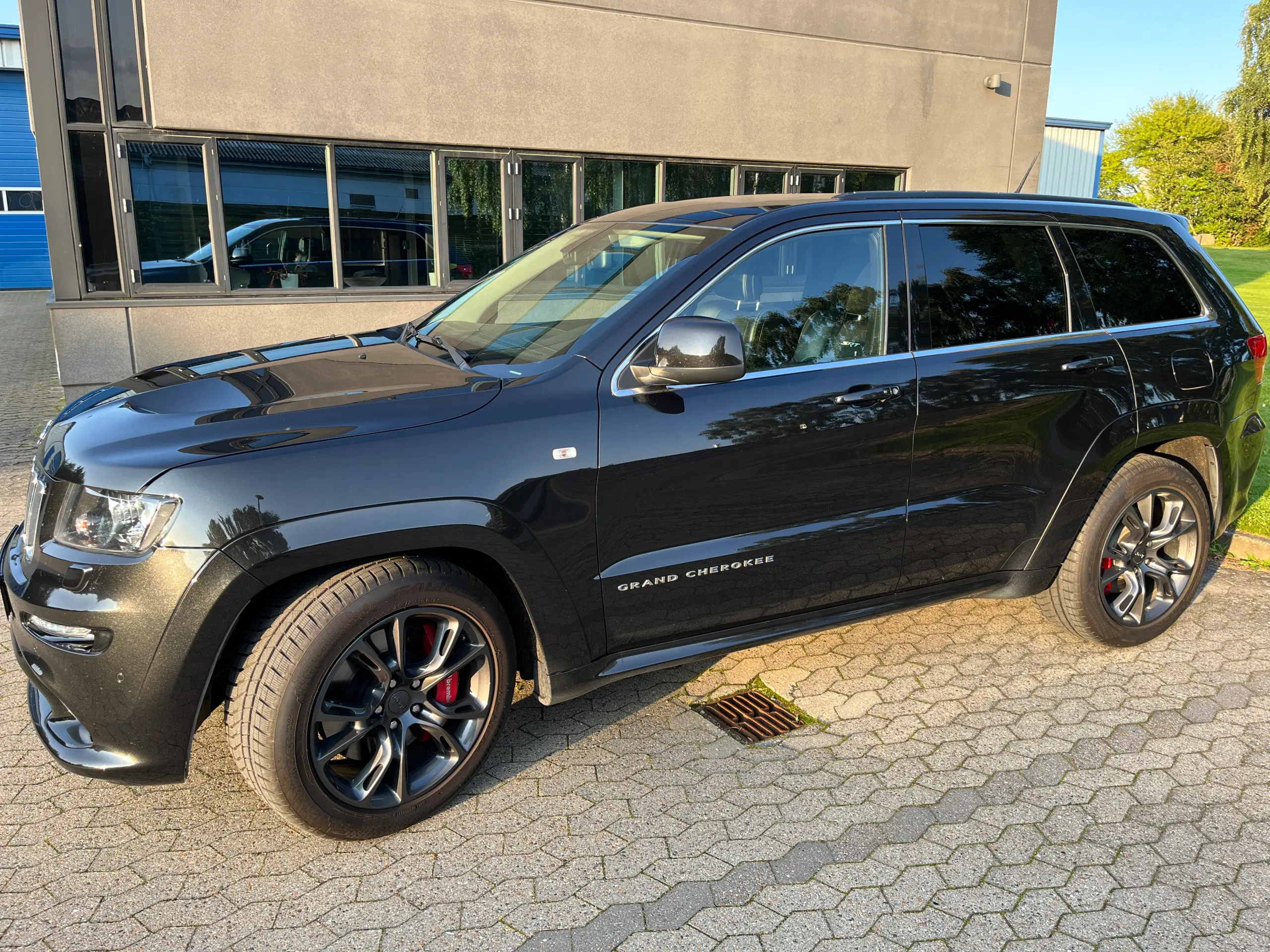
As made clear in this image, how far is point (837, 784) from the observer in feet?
11.0

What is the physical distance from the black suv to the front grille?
0.02 metres

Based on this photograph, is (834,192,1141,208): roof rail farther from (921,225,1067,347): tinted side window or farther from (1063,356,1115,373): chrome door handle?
(1063,356,1115,373): chrome door handle

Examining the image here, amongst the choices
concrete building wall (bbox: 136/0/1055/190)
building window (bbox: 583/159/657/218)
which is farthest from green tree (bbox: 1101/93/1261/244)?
building window (bbox: 583/159/657/218)

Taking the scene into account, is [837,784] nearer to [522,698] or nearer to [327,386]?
[522,698]

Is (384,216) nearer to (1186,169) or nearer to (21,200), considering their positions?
(21,200)

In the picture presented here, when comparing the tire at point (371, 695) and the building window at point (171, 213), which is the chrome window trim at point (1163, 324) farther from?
the building window at point (171, 213)

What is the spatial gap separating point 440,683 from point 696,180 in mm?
10146

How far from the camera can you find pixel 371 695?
297 centimetres

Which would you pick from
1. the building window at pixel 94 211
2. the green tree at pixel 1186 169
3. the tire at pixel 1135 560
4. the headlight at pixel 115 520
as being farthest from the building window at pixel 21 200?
the green tree at pixel 1186 169

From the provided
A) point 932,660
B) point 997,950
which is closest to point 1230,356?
point 932,660

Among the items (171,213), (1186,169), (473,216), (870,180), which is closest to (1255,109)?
(1186,169)

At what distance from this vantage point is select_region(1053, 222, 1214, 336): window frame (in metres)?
4.11

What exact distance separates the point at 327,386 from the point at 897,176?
12.1m

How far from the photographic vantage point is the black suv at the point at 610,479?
272cm
